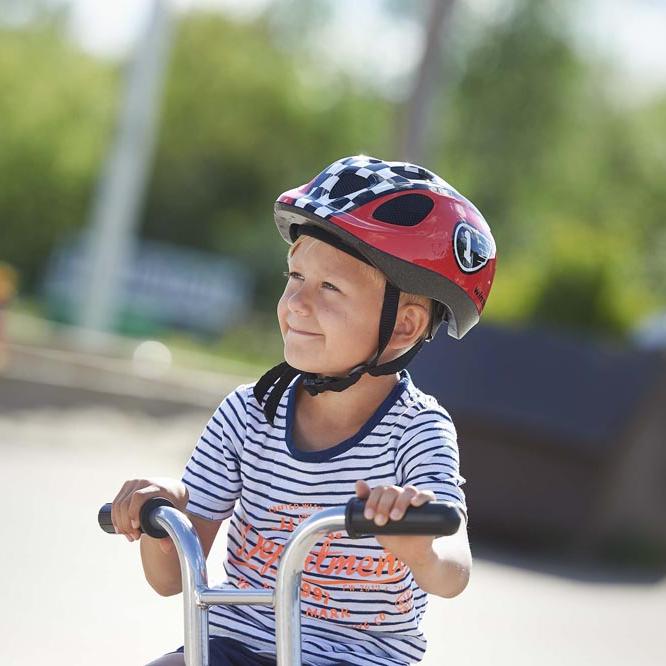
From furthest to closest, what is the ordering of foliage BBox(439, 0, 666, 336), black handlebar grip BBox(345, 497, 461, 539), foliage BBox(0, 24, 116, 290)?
foliage BBox(439, 0, 666, 336), foliage BBox(0, 24, 116, 290), black handlebar grip BBox(345, 497, 461, 539)

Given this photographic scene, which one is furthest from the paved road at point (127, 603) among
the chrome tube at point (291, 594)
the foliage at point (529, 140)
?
the foliage at point (529, 140)

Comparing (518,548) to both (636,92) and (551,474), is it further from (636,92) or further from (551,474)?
(636,92)

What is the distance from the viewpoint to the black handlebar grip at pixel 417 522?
2.22m

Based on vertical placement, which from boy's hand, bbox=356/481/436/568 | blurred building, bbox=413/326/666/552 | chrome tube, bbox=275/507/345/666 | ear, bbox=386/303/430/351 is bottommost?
chrome tube, bbox=275/507/345/666

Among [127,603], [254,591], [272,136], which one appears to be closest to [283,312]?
[254,591]

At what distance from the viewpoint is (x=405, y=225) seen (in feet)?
9.57

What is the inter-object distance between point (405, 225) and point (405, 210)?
0.12ft

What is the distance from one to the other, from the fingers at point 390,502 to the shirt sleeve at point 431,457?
235 mm

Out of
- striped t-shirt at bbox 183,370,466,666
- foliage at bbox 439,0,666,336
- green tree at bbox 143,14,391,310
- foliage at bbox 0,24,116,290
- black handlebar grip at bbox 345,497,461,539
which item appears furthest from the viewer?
foliage at bbox 439,0,666,336

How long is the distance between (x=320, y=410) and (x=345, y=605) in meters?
0.42

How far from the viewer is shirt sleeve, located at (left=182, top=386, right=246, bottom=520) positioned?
2904 millimetres

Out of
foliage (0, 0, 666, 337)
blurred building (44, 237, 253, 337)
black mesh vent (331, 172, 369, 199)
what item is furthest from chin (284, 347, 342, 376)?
foliage (0, 0, 666, 337)

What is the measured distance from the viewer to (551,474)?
1000 centimetres

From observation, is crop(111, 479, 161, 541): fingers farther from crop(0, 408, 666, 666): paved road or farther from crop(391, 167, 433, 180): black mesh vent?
crop(0, 408, 666, 666): paved road
